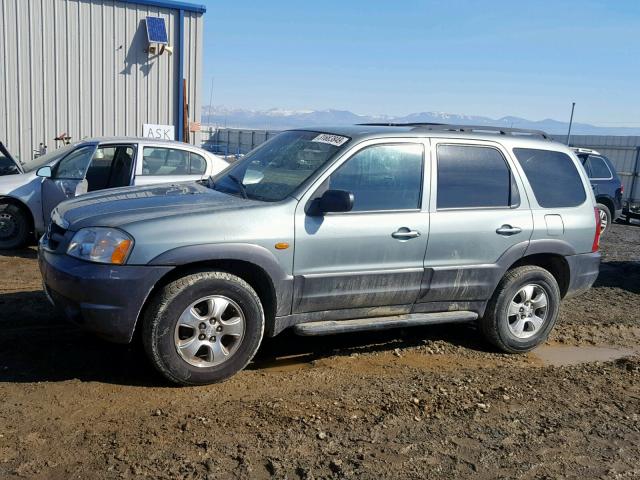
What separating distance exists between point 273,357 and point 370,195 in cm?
155

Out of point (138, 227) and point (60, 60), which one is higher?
point (60, 60)

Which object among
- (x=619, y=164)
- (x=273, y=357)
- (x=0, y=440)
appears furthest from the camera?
(x=619, y=164)

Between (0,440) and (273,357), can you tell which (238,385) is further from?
(0,440)

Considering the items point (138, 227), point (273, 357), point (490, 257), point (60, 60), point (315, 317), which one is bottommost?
point (273, 357)

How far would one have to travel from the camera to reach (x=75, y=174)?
8711 mm

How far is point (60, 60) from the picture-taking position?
1388cm

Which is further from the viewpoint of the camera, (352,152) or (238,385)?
(352,152)

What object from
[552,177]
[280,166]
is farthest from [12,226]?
[552,177]

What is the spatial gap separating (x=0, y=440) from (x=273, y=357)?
2209 mm

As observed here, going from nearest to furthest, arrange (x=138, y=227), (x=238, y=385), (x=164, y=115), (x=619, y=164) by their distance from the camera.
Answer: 1. (x=138, y=227)
2. (x=238, y=385)
3. (x=164, y=115)
4. (x=619, y=164)

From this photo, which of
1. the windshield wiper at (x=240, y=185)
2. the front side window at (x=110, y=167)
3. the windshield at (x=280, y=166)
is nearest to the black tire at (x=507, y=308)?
the windshield at (x=280, y=166)

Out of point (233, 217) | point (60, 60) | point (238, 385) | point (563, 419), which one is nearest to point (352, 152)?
point (233, 217)

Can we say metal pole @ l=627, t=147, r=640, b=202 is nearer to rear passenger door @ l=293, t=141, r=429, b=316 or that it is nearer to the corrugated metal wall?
the corrugated metal wall

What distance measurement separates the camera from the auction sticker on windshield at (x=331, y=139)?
16.6ft
